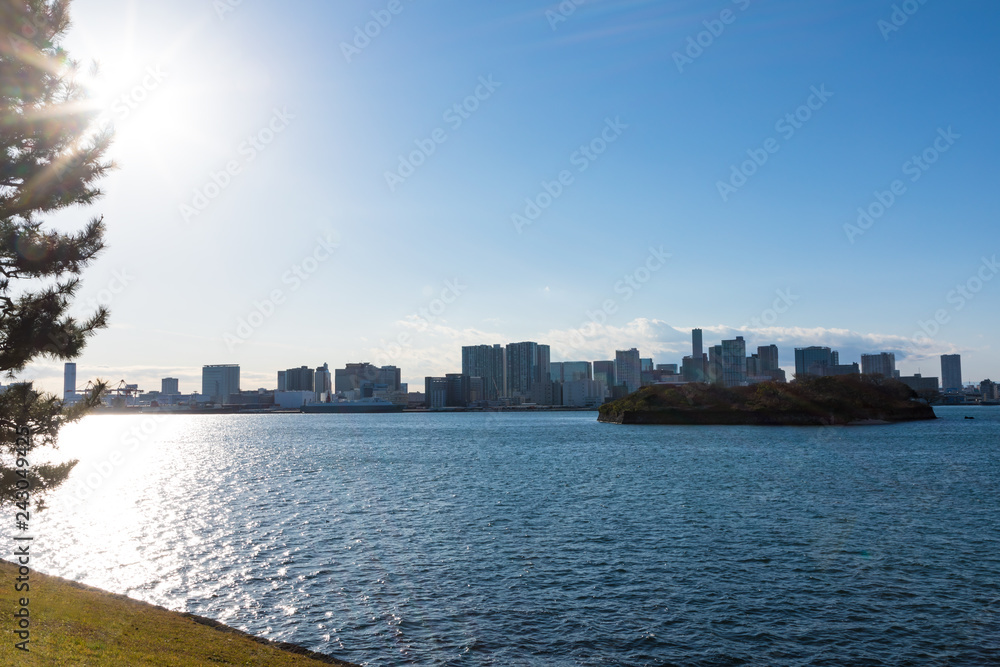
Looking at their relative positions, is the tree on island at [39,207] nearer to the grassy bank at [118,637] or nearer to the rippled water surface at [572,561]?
the grassy bank at [118,637]

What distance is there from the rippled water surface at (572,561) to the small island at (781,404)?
106 metres

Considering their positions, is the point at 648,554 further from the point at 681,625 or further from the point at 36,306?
the point at 36,306

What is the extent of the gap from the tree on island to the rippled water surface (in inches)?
409

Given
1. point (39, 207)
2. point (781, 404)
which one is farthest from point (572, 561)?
point (781, 404)

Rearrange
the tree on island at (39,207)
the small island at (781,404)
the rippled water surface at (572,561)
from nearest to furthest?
the tree on island at (39,207) < the rippled water surface at (572,561) < the small island at (781,404)

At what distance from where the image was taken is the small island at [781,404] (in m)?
163

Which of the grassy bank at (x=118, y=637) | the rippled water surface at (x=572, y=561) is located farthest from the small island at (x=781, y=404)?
the grassy bank at (x=118, y=637)

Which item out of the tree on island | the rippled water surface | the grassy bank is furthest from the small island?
the tree on island

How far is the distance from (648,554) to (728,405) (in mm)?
153933

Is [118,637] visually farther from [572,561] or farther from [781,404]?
[781,404]

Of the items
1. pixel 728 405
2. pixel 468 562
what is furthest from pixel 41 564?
pixel 728 405

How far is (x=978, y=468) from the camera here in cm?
6384

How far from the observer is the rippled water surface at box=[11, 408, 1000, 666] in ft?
65.8

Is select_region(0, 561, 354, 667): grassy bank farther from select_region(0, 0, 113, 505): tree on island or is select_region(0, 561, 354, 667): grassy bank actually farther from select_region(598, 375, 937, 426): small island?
select_region(598, 375, 937, 426): small island
